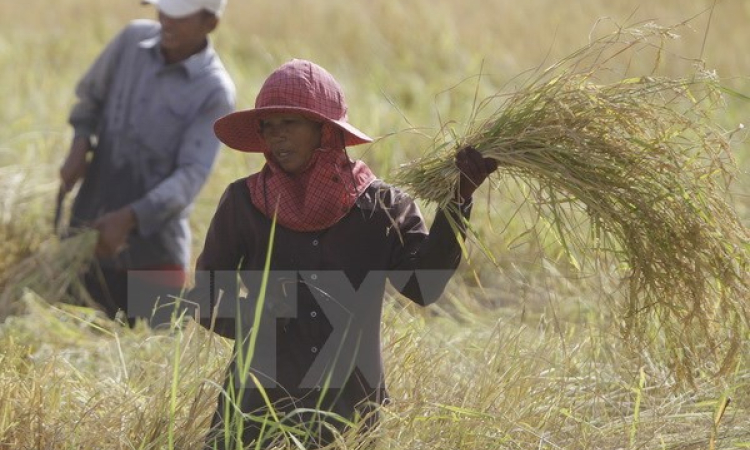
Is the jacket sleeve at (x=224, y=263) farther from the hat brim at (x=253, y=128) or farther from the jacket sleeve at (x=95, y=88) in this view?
the jacket sleeve at (x=95, y=88)

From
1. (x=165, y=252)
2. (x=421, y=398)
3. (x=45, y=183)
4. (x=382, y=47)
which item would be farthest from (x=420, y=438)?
(x=382, y=47)

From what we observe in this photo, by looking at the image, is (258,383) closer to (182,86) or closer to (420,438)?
(420,438)

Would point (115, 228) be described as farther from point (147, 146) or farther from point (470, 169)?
point (470, 169)

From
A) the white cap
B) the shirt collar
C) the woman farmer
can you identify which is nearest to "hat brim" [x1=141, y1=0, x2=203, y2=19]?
the white cap

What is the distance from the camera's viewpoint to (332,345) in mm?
3365

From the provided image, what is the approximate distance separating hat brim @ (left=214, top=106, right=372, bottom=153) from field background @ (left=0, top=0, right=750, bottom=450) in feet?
0.57

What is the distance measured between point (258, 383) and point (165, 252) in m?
2.29

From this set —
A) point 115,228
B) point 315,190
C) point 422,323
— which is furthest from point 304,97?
point 115,228

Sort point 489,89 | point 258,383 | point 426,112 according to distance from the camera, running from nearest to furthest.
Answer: point 258,383
point 426,112
point 489,89

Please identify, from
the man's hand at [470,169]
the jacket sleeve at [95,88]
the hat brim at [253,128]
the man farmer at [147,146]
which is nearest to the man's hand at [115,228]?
the man farmer at [147,146]

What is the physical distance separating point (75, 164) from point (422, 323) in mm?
1687

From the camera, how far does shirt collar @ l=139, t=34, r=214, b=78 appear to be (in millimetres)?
5293

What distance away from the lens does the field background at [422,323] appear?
358 centimetres

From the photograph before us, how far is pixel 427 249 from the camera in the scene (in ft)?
10.7
